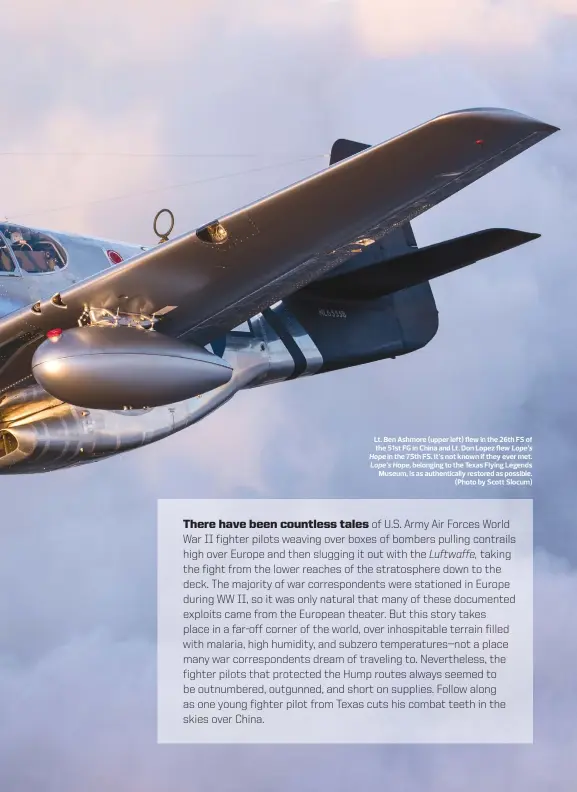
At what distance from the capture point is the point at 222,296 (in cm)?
1319

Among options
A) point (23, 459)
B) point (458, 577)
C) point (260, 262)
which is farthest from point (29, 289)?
point (458, 577)

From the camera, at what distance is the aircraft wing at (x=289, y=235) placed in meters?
10.5

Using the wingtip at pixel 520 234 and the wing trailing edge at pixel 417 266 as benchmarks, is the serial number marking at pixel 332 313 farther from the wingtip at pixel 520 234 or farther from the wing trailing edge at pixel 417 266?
the wingtip at pixel 520 234

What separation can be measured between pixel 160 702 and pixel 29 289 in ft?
14.7

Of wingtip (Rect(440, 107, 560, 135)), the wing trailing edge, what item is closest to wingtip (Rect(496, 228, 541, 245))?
the wing trailing edge

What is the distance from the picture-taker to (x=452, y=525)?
14570 millimetres

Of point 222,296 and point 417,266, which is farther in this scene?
point 417,266

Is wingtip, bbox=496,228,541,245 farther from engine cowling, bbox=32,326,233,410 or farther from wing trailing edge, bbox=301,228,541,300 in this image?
engine cowling, bbox=32,326,233,410

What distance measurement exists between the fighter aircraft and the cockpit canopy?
1cm

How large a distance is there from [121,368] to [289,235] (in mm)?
1888

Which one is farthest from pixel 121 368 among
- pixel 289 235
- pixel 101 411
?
pixel 101 411

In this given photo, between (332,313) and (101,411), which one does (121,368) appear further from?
(332,313)

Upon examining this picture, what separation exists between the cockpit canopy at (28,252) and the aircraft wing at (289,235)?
1.27m

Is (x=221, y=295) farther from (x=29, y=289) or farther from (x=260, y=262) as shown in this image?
(x=29, y=289)
